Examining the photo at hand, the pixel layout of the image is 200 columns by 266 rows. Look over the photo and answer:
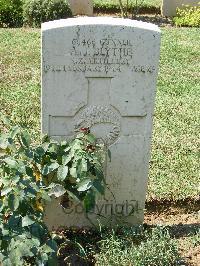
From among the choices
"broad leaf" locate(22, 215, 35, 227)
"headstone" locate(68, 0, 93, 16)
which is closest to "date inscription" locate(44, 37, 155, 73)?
"broad leaf" locate(22, 215, 35, 227)

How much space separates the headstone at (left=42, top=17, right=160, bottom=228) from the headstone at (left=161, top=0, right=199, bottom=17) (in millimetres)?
11920

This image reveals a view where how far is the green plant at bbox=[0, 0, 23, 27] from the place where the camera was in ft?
39.2

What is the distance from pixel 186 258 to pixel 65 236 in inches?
35.9

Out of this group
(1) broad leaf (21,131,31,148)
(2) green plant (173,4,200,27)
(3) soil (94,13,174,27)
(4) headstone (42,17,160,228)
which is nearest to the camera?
(1) broad leaf (21,131,31,148)

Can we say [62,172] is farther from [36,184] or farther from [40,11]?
[40,11]

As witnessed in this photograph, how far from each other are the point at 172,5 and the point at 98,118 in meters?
12.2

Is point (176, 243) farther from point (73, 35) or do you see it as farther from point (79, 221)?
point (73, 35)

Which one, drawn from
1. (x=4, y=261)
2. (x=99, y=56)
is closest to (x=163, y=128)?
(x=99, y=56)

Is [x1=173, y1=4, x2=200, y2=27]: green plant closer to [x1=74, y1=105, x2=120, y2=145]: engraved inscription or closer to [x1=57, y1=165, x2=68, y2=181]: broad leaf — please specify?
[x1=74, y1=105, x2=120, y2=145]: engraved inscription

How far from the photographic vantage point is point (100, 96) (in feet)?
11.9

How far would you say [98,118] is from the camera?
12.1 feet

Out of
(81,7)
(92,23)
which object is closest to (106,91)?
(92,23)

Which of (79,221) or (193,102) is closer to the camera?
(79,221)

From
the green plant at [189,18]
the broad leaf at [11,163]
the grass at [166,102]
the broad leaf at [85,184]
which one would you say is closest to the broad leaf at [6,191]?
the broad leaf at [11,163]
